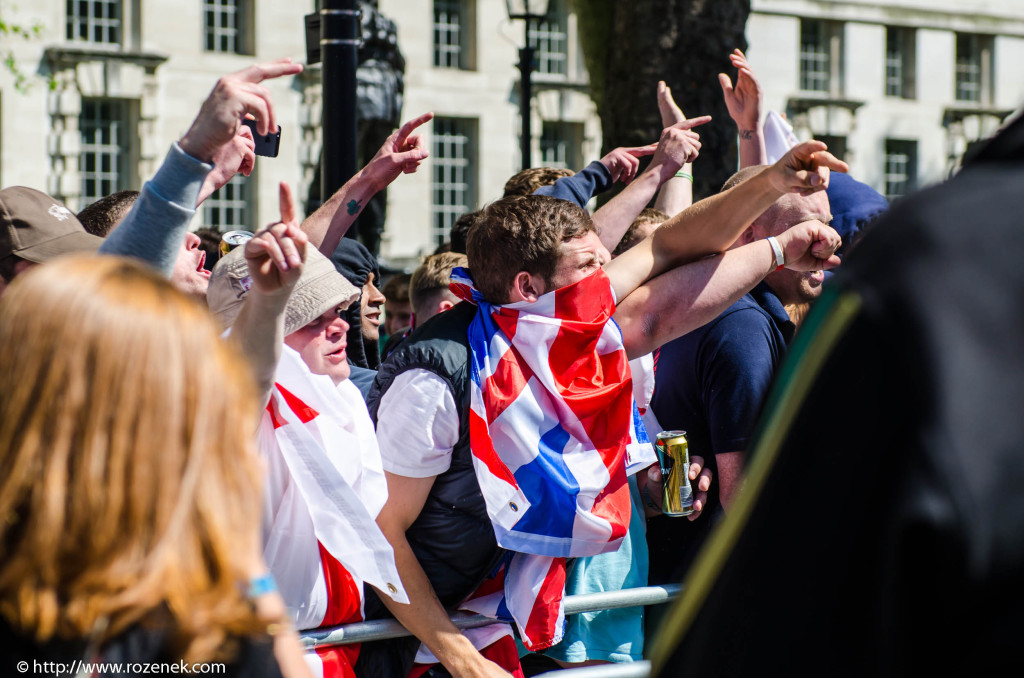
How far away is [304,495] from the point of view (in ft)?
9.23

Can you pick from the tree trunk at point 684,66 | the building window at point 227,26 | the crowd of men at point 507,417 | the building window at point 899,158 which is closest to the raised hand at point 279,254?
the crowd of men at point 507,417

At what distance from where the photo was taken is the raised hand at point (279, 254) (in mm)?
2295

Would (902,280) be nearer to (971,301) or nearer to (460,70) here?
(971,301)

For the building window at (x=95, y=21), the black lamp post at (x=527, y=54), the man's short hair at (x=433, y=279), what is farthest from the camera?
the building window at (x=95, y=21)

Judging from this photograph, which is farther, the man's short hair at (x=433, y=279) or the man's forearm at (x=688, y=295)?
the man's short hair at (x=433, y=279)

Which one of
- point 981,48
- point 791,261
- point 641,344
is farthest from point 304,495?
point 981,48

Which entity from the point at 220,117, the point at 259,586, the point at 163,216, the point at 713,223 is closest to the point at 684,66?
the point at 713,223

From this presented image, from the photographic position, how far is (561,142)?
1068 inches

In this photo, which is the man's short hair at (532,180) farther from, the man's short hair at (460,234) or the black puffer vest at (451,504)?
the black puffer vest at (451,504)

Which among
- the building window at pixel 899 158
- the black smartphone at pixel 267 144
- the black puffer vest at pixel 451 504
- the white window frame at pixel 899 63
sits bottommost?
the black puffer vest at pixel 451 504

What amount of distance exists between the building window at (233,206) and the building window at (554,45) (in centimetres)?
767

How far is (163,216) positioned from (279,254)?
25cm

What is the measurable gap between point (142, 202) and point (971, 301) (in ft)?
6.06

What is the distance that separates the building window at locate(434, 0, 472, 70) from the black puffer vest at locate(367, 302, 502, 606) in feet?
77.9
